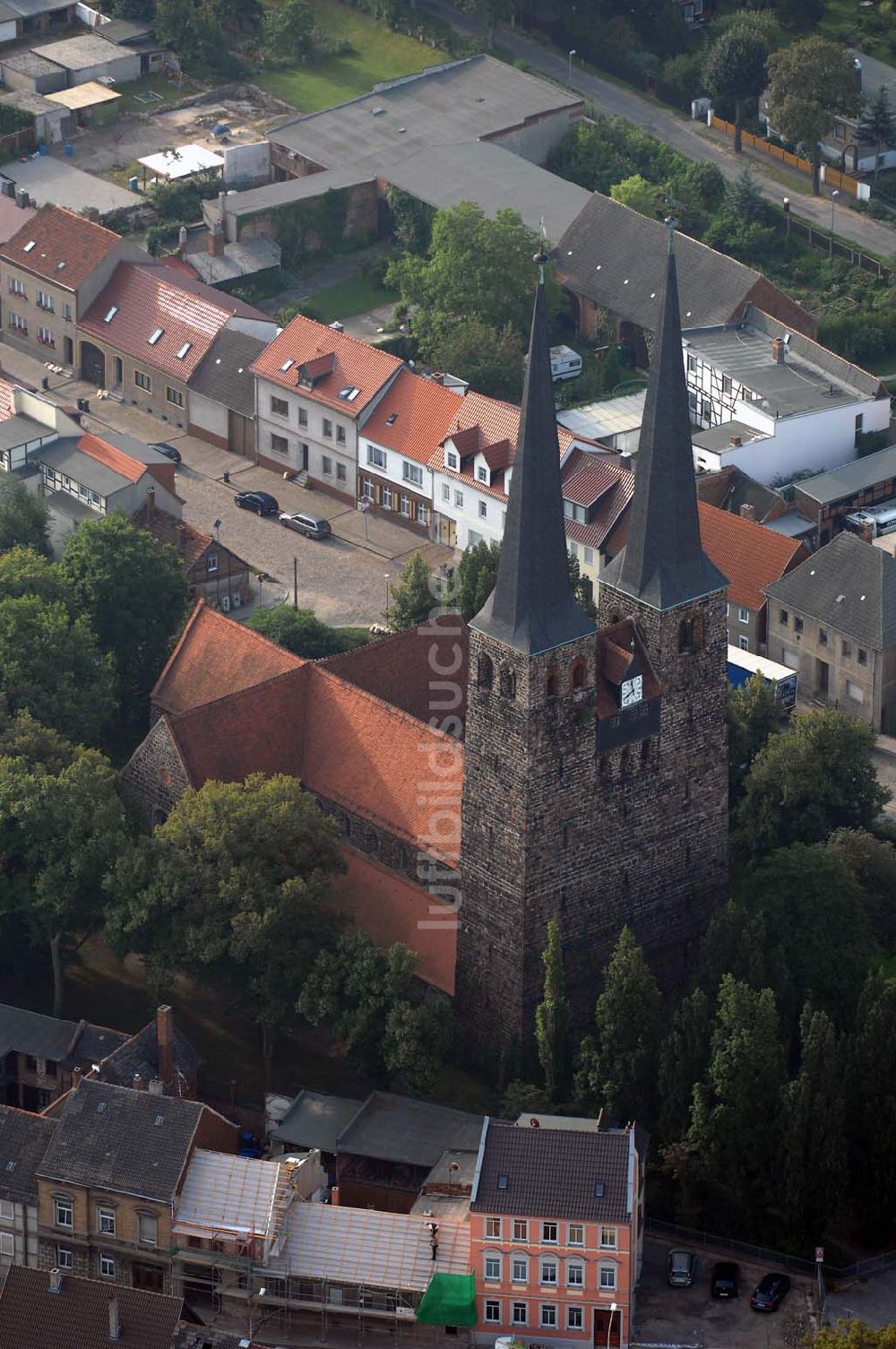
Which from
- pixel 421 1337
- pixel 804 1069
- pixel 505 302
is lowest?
pixel 421 1337

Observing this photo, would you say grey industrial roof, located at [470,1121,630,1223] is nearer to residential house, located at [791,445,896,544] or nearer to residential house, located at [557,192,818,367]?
residential house, located at [791,445,896,544]

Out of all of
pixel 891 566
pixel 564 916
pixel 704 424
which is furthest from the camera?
pixel 704 424

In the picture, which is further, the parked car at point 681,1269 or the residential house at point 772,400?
the residential house at point 772,400

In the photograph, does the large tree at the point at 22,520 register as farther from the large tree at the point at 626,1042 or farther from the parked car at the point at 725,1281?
the parked car at the point at 725,1281

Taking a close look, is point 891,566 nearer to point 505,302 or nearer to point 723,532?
point 723,532

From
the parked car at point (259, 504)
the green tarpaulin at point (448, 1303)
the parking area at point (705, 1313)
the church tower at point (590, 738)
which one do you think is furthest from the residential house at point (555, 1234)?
the parked car at point (259, 504)

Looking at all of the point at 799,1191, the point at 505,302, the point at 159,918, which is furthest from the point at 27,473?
the point at 799,1191

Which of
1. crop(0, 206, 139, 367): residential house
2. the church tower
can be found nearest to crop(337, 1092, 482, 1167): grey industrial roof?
the church tower
